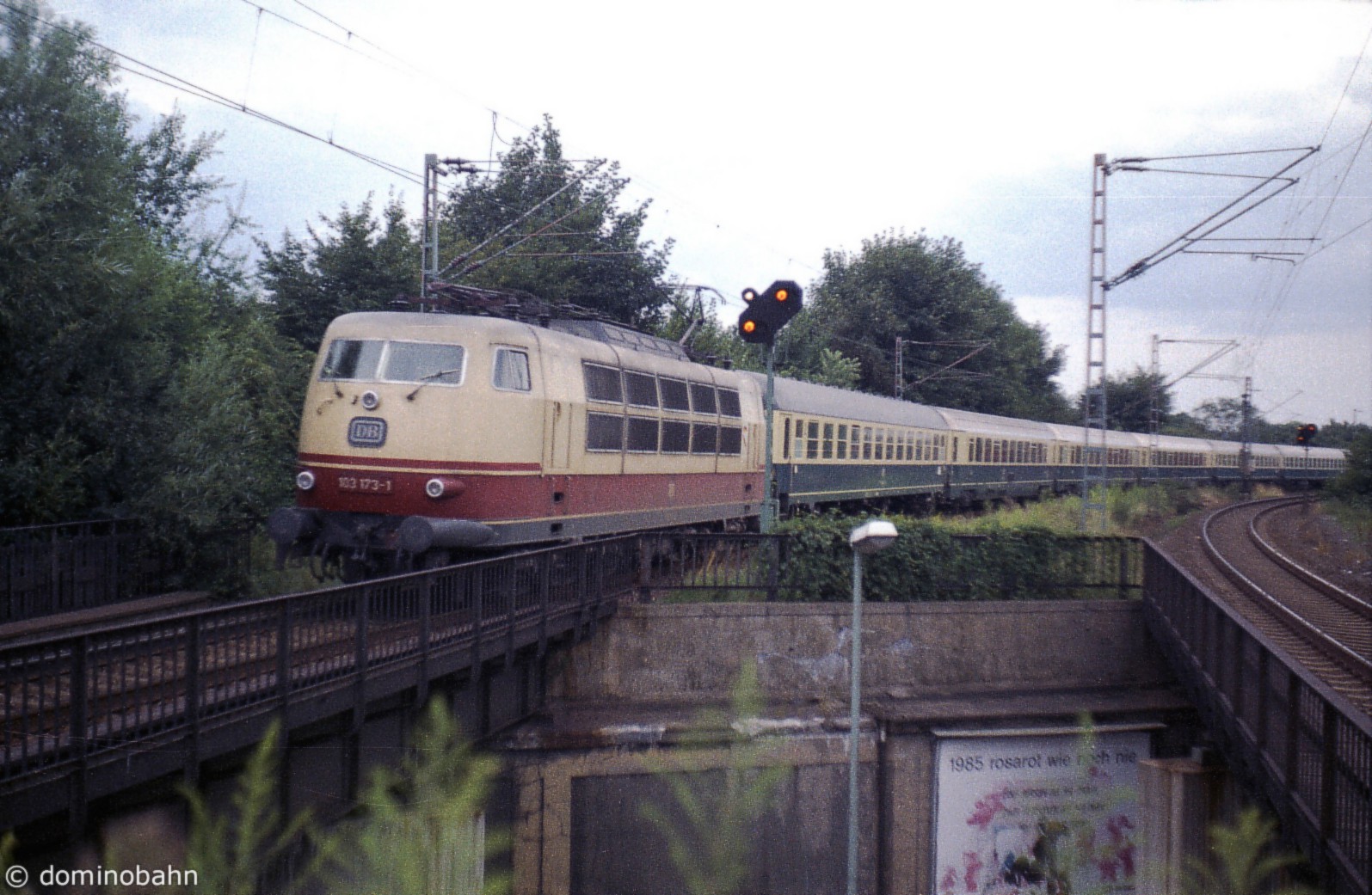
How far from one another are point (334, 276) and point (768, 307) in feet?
37.3

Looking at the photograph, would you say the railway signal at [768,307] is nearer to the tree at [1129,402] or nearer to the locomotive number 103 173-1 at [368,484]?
the locomotive number 103 173-1 at [368,484]

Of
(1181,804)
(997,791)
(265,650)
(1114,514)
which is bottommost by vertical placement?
(997,791)

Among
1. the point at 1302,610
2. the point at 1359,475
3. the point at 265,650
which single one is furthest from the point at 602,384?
the point at 1359,475

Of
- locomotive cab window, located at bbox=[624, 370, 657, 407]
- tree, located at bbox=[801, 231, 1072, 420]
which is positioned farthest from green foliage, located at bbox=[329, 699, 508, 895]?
tree, located at bbox=[801, 231, 1072, 420]

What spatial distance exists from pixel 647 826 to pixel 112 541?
22.4 feet

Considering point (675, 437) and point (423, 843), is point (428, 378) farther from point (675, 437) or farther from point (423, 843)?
point (423, 843)

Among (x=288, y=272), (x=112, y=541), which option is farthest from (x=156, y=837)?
(x=288, y=272)

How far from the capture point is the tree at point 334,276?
68.8 feet

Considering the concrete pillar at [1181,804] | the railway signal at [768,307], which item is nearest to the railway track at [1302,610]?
the concrete pillar at [1181,804]

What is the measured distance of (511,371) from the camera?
11.8 metres

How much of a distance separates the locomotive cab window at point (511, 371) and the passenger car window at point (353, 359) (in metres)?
1.39

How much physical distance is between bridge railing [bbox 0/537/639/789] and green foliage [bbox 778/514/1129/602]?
374 cm

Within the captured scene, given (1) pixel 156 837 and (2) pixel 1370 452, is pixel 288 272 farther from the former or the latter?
(2) pixel 1370 452

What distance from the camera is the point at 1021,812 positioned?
→ 12.6m
